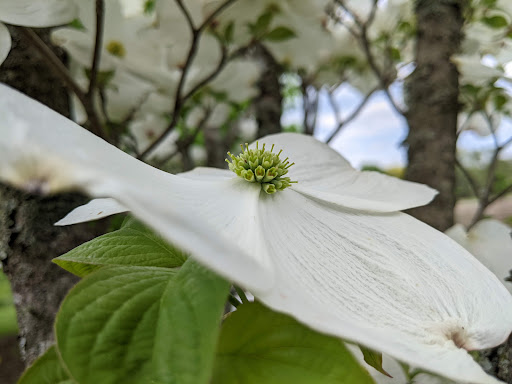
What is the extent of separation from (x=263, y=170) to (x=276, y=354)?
0.13 metres

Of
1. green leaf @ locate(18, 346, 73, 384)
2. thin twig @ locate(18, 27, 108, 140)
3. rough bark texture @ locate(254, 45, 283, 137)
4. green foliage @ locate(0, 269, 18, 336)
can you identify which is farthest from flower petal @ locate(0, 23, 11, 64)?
green foliage @ locate(0, 269, 18, 336)

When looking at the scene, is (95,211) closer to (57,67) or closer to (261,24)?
(57,67)

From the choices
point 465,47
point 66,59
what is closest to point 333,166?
point 66,59

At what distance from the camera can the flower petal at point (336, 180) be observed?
30 cm

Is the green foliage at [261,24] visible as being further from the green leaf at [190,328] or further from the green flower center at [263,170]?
the green leaf at [190,328]

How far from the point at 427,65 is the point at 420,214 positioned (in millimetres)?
273

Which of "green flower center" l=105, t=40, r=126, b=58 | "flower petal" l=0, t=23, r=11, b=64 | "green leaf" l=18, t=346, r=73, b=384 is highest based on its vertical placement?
"flower petal" l=0, t=23, r=11, b=64

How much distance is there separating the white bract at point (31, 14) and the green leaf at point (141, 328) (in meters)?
0.21

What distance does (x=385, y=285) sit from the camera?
0.72ft

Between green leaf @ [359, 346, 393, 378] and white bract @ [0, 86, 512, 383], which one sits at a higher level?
white bract @ [0, 86, 512, 383]

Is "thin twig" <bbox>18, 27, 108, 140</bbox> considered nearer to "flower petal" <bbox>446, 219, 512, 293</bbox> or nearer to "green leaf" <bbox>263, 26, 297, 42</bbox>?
"green leaf" <bbox>263, 26, 297, 42</bbox>

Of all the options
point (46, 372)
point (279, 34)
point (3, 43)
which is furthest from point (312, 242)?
point (279, 34)

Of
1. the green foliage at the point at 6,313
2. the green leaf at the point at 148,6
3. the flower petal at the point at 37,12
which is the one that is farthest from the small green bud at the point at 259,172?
the green foliage at the point at 6,313

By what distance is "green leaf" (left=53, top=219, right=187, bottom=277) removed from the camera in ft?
0.73
